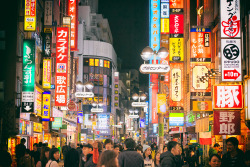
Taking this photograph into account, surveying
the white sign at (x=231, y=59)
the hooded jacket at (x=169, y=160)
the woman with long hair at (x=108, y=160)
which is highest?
the white sign at (x=231, y=59)

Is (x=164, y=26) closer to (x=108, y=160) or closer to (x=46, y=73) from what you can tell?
(x=46, y=73)

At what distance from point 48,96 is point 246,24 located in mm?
18685

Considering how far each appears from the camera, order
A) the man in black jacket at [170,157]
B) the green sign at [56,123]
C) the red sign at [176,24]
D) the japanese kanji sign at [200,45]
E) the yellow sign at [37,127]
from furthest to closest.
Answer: the green sign at [56,123] → the yellow sign at [37,127] → the red sign at [176,24] → the japanese kanji sign at [200,45] → the man in black jacket at [170,157]

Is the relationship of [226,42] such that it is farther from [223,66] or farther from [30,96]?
[30,96]

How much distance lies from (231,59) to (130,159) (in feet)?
24.8

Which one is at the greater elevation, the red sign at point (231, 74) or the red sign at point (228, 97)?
the red sign at point (231, 74)

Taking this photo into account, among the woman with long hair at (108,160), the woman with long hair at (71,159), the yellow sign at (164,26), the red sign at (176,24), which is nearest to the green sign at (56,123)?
the yellow sign at (164,26)

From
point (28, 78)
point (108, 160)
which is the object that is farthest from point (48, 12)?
point (108, 160)

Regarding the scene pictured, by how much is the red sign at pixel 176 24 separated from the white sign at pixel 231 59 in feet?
44.7

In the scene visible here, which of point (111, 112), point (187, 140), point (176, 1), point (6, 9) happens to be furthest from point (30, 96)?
point (111, 112)

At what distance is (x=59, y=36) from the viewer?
31.2 metres

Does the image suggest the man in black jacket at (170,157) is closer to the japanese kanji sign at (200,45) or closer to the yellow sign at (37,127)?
the japanese kanji sign at (200,45)

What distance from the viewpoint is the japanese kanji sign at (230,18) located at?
15.1 m

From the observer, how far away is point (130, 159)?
9.06m
